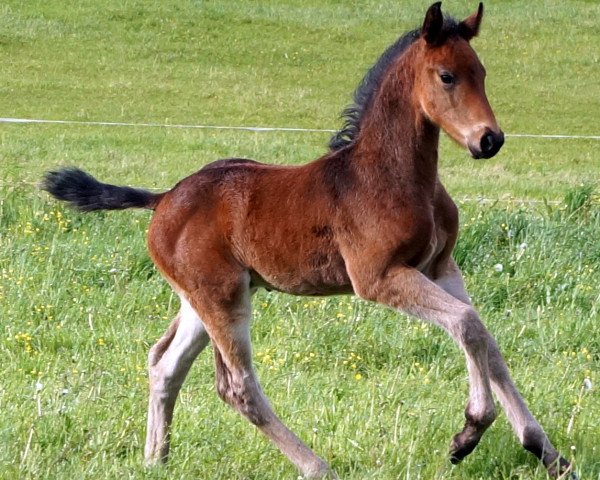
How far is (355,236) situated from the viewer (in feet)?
15.9

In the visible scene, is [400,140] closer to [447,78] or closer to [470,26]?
[447,78]

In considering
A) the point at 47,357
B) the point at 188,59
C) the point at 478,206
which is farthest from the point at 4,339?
the point at 188,59

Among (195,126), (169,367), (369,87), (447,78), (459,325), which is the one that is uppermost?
(447,78)

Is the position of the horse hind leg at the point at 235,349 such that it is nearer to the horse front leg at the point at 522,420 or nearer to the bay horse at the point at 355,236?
the bay horse at the point at 355,236

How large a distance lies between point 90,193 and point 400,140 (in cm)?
154

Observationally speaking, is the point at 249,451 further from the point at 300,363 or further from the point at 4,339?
the point at 4,339

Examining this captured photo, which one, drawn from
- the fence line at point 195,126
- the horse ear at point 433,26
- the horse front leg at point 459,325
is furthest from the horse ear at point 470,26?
the fence line at point 195,126

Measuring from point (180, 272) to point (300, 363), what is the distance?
1.09 meters

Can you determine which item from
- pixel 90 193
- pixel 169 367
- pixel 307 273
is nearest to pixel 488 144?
pixel 307 273

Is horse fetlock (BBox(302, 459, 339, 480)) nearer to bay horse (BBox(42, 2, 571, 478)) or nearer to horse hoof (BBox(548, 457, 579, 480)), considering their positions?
bay horse (BBox(42, 2, 571, 478))

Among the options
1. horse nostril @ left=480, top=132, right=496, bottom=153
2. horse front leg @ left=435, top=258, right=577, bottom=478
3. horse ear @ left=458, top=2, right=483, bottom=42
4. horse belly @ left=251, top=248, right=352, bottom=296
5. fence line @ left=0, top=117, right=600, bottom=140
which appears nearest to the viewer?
horse nostril @ left=480, top=132, right=496, bottom=153

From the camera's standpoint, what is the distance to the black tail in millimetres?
5582

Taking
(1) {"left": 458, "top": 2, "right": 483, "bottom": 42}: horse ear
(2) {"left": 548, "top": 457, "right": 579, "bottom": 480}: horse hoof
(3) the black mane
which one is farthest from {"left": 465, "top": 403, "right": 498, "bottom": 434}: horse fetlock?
(1) {"left": 458, "top": 2, "right": 483, "bottom": 42}: horse ear

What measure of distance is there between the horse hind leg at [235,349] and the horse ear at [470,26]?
134 cm
